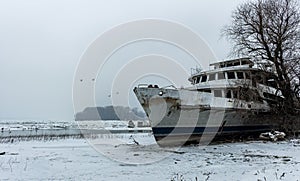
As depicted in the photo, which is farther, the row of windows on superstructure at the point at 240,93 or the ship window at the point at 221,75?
the ship window at the point at 221,75

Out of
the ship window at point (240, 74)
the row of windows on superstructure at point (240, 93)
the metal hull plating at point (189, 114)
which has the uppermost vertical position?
the ship window at point (240, 74)

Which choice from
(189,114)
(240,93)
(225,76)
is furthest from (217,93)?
(189,114)

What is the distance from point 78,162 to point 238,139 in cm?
1244

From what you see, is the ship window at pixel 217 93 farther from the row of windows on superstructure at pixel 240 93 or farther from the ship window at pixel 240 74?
the ship window at pixel 240 74

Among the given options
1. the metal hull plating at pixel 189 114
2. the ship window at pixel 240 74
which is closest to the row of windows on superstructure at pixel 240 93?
the metal hull plating at pixel 189 114

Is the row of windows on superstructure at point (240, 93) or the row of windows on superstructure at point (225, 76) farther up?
the row of windows on superstructure at point (225, 76)

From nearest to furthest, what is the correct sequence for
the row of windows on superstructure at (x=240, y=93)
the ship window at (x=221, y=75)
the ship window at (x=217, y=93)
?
1. the row of windows on superstructure at (x=240, y=93)
2. the ship window at (x=217, y=93)
3. the ship window at (x=221, y=75)

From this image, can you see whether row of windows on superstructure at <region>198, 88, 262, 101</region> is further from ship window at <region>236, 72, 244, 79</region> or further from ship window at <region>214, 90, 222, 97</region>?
ship window at <region>236, 72, 244, 79</region>

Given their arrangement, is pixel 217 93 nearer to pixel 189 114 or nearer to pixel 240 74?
pixel 240 74

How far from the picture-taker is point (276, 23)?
21.1m

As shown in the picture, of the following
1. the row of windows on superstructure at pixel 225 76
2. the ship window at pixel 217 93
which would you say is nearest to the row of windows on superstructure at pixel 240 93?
the ship window at pixel 217 93

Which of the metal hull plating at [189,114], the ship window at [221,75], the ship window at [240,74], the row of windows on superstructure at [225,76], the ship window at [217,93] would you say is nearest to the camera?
the metal hull plating at [189,114]

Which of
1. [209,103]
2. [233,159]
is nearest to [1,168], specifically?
[233,159]

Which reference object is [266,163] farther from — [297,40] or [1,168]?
[297,40]
